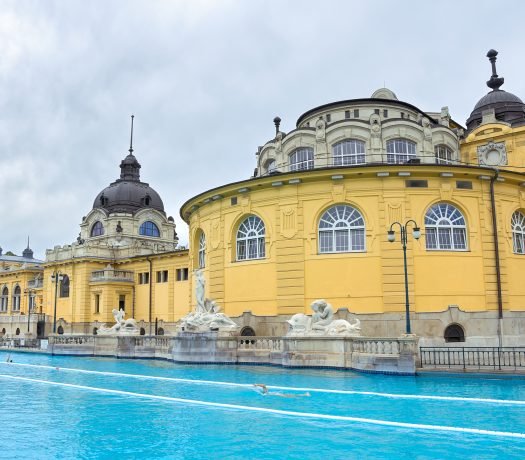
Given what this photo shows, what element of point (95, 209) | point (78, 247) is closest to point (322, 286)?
point (78, 247)

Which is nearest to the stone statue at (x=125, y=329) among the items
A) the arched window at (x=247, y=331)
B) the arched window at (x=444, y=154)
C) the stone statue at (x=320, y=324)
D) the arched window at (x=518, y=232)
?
the arched window at (x=247, y=331)

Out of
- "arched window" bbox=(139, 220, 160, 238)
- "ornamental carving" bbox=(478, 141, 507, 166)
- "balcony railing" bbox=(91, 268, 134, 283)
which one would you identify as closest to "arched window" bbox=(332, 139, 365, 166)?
"ornamental carving" bbox=(478, 141, 507, 166)

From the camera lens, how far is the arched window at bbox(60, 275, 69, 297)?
182 feet

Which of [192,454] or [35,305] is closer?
[192,454]

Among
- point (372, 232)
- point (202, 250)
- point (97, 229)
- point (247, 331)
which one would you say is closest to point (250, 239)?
point (247, 331)

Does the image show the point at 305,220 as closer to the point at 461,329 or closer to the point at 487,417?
the point at 461,329

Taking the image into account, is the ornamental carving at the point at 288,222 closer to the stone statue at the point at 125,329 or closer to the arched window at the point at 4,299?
the stone statue at the point at 125,329

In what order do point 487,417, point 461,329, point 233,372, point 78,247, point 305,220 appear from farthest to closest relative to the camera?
point 78,247 → point 305,220 → point 461,329 → point 233,372 → point 487,417

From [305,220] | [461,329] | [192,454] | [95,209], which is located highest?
[95,209]

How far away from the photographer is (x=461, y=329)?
2559 cm

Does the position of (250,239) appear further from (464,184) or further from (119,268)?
(119,268)

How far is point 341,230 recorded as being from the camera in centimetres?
2739

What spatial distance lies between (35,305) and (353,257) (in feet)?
151

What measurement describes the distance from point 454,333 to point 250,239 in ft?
37.7
